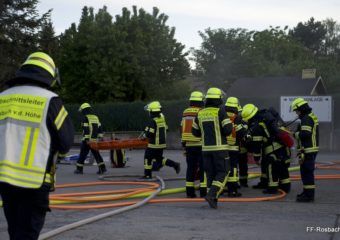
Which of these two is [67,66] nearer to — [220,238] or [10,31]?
[10,31]

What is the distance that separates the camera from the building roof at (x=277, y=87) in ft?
126

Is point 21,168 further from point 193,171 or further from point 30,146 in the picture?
point 193,171

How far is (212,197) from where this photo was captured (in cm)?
898

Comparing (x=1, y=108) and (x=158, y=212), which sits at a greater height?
(x=1, y=108)

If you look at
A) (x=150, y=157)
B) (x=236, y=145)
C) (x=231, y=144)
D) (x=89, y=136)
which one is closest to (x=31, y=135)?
(x=231, y=144)

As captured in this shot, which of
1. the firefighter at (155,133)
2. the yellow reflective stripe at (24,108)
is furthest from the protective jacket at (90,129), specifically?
the yellow reflective stripe at (24,108)

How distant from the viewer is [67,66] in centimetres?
3981

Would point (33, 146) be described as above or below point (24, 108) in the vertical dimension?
below

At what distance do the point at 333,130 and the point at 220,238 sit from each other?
69.8 ft

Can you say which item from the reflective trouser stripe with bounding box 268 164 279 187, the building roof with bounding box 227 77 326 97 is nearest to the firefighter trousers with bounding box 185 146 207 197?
the reflective trouser stripe with bounding box 268 164 279 187

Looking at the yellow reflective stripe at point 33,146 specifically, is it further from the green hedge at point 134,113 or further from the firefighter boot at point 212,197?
the green hedge at point 134,113

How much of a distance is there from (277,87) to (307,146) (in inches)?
1212

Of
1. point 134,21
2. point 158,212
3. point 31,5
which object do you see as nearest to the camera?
point 158,212

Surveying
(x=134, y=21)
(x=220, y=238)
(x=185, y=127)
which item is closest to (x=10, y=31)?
(x=134, y=21)
